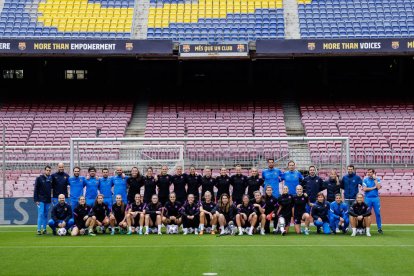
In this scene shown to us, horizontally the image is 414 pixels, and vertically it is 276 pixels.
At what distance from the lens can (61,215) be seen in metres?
19.7

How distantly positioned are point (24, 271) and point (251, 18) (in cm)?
2803

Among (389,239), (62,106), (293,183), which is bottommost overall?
(389,239)

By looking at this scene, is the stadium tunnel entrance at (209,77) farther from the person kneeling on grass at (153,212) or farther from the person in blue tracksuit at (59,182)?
the person kneeling on grass at (153,212)

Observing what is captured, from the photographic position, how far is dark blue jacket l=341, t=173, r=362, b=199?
20484 mm

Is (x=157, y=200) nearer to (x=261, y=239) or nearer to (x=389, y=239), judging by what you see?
(x=261, y=239)

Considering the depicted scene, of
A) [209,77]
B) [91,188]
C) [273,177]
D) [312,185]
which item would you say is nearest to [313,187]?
[312,185]

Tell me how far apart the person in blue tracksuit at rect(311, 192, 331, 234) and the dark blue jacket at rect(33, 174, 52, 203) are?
7.21 m

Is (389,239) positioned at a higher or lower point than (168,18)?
lower

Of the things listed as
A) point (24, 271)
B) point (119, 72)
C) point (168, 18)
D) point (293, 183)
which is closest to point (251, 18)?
point (168, 18)

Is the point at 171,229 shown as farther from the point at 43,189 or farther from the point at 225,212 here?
the point at 43,189

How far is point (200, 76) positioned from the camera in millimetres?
38094

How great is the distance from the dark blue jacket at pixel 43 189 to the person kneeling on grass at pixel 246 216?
5211 millimetres

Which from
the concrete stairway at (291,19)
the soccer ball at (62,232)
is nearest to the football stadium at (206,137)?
the soccer ball at (62,232)

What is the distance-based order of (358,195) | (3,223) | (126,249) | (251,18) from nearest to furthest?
(126,249) < (358,195) < (3,223) < (251,18)
